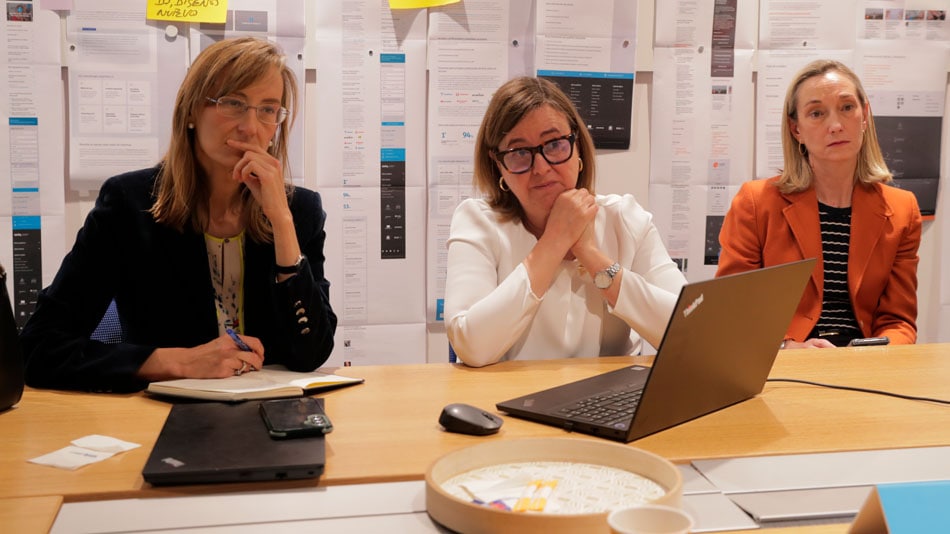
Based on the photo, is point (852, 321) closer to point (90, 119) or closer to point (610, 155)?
point (610, 155)

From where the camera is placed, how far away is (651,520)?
2.53 ft

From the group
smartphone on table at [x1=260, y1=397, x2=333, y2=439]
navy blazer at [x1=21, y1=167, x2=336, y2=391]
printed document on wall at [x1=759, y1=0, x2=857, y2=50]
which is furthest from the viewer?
printed document on wall at [x1=759, y1=0, x2=857, y2=50]

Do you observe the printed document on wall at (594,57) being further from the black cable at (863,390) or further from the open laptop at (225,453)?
the open laptop at (225,453)

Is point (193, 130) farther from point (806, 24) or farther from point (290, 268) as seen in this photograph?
point (806, 24)

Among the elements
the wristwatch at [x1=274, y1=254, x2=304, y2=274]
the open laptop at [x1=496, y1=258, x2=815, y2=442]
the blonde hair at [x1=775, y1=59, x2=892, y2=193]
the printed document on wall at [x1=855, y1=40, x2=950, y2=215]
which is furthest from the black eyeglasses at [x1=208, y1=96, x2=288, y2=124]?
the printed document on wall at [x1=855, y1=40, x2=950, y2=215]

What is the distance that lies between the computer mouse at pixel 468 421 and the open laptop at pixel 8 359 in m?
0.70

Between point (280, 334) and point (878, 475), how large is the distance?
114 cm

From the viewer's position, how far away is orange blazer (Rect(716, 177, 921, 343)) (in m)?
2.53

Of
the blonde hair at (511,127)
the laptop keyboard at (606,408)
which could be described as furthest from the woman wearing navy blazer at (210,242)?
the laptop keyboard at (606,408)

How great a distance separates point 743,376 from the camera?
148 centimetres

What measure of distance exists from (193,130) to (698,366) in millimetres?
1172

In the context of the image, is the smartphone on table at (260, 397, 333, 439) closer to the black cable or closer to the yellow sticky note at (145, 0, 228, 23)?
the black cable

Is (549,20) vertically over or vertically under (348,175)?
over

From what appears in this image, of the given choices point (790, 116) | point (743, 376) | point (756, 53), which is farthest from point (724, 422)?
point (756, 53)
